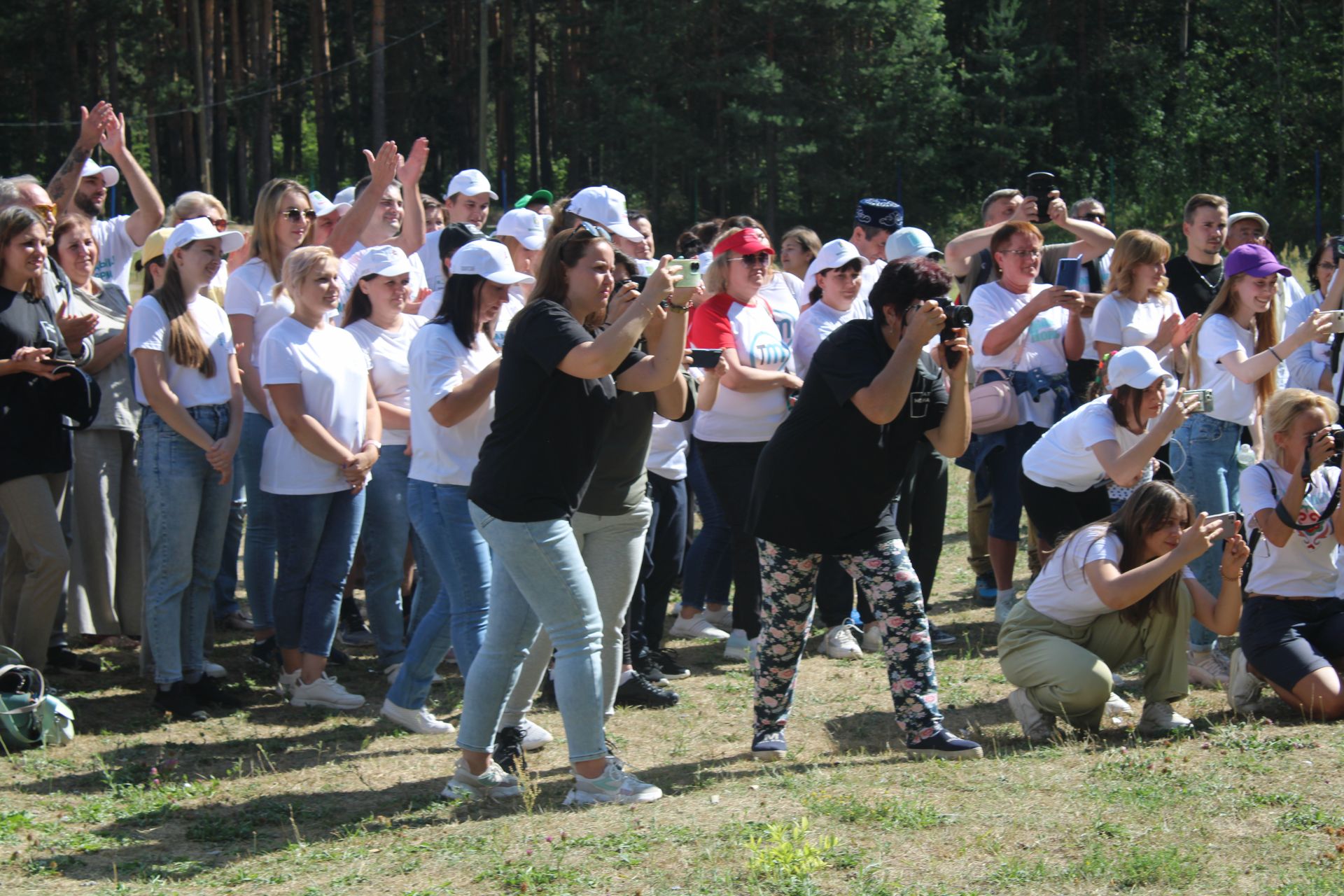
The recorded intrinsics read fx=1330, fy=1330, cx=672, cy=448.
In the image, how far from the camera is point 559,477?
13.7 ft

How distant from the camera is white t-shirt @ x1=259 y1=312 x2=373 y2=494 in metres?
5.47

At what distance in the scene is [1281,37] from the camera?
1281 inches

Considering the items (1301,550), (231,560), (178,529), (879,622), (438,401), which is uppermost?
(438,401)

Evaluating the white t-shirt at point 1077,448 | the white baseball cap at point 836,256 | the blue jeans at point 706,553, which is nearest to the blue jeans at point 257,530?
the blue jeans at point 706,553

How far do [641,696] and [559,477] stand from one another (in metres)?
2.02

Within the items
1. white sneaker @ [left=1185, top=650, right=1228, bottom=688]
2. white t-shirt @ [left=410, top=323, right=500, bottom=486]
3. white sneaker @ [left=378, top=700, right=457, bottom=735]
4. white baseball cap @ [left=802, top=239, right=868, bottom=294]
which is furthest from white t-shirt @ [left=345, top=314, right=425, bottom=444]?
white sneaker @ [left=1185, top=650, right=1228, bottom=688]

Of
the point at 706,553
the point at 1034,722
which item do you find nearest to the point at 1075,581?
the point at 1034,722

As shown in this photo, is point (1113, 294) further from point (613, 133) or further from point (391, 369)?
point (613, 133)

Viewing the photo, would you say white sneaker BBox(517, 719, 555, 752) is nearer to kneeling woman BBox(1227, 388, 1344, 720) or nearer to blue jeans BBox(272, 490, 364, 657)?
blue jeans BBox(272, 490, 364, 657)

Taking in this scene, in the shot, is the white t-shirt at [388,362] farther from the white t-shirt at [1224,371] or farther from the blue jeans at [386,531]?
the white t-shirt at [1224,371]

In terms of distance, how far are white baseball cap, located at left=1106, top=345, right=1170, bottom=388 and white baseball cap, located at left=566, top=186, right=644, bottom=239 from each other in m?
2.15

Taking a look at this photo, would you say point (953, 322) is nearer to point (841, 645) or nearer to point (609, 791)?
point (609, 791)

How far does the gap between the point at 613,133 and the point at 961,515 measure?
27290 mm

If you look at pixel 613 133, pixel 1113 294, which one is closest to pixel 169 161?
pixel 613 133
